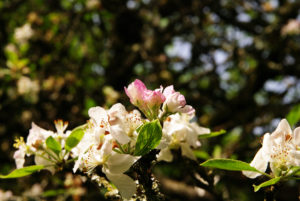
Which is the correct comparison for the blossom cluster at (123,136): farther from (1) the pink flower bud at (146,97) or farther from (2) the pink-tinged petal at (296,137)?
(2) the pink-tinged petal at (296,137)

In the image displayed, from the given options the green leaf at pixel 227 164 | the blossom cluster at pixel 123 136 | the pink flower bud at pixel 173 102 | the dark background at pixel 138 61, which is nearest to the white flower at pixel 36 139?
the blossom cluster at pixel 123 136

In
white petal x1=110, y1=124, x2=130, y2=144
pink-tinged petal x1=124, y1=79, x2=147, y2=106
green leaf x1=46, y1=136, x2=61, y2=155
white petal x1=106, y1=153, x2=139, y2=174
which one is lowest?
white petal x1=106, y1=153, x2=139, y2=174

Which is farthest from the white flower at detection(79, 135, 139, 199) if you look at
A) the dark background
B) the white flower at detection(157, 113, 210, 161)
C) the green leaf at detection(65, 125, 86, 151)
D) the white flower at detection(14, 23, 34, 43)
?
the white flower at detection(14, 23, 34, 43)

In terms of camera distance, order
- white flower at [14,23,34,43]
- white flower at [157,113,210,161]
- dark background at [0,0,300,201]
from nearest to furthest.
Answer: white flower at [157,113,210,161] < dark background at [0,0,300,201] < white flower at [14,23,34,43]

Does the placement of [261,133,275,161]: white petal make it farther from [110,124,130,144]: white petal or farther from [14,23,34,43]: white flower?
[14,23,34,43]: white flower

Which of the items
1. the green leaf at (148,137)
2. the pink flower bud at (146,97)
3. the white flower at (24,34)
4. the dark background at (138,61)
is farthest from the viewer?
the white flower at (24,34)

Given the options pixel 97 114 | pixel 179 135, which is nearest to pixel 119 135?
pixel 97 114

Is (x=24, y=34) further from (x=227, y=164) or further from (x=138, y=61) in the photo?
(x=227, y=164)
